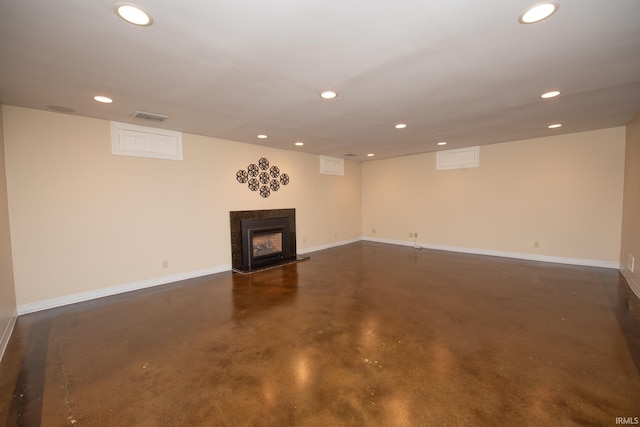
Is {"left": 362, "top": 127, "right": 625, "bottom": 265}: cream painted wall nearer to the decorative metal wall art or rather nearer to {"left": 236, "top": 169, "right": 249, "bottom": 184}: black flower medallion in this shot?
the decorative metal wall art

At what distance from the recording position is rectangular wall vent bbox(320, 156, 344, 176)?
23.1 ft

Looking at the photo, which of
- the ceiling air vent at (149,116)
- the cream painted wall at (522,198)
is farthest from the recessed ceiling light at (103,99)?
the cream painted wall at (522,198)

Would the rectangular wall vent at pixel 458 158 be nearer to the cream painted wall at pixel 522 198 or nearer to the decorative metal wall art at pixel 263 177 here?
the cream painted wall at pixel 522 198

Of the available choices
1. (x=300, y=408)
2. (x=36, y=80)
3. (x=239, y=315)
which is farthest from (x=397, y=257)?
(x=36, y=80)

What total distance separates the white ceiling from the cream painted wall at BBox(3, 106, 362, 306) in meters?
0.46

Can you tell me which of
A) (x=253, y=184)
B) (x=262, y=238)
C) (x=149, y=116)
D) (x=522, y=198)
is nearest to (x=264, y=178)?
(x=253, y=184)

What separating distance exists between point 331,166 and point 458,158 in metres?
3.15

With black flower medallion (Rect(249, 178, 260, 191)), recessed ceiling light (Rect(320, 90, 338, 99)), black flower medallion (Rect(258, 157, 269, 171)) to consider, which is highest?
recessed ceiling light (Rect(320, 90, 338, 99))

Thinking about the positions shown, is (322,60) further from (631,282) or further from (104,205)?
(631,282)

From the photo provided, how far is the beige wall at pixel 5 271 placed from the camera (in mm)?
2633

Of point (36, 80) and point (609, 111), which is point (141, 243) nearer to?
point (36, 80)

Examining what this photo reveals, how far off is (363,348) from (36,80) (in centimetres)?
391

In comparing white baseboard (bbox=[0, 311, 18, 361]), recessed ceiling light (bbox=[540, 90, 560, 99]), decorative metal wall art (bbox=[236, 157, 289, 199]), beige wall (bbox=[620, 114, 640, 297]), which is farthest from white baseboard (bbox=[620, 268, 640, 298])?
white baseboard (bbox=[0, 311, 18, 361])

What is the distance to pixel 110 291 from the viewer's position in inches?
152
